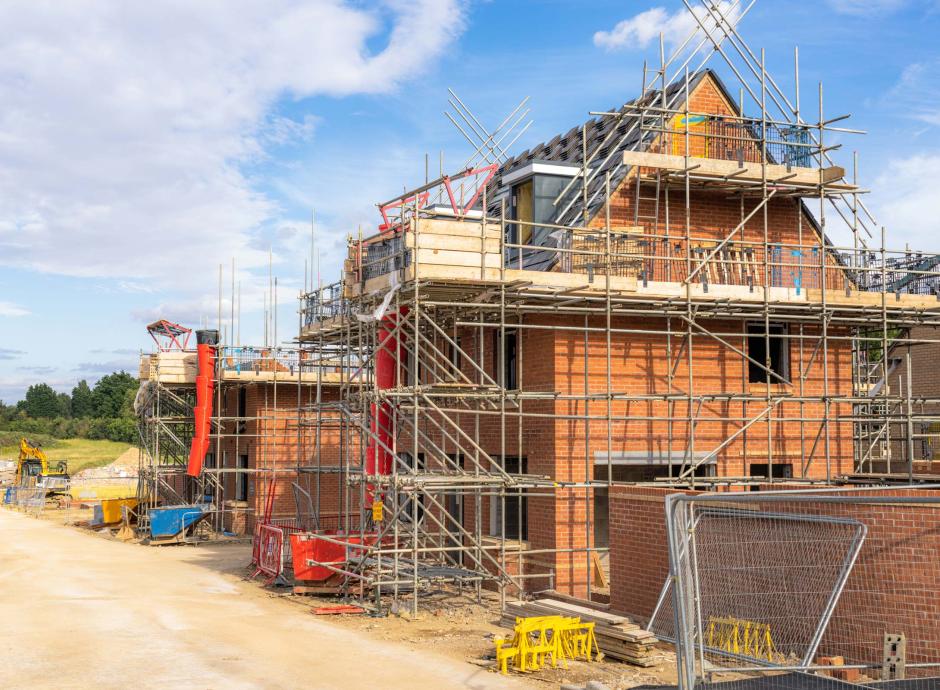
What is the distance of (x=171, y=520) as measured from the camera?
32219 mm

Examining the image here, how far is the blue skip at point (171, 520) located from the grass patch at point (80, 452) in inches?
1942

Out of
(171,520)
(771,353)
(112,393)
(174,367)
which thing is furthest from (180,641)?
(112,393)

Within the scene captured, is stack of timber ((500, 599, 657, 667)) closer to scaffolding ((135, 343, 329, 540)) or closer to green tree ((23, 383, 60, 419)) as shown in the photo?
scaffolding ((135, 343, 329, 540))

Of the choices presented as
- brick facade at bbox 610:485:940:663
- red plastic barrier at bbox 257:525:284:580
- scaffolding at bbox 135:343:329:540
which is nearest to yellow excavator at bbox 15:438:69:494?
scaffolding at bbox 135:343:329:540

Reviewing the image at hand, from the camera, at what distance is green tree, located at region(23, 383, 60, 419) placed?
15850 centimetres

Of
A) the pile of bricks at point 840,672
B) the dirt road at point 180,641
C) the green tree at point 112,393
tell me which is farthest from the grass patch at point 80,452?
the pile of bricks at point 840,672

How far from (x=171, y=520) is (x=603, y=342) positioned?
1745cm

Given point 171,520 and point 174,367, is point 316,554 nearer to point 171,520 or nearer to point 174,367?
point 171,520

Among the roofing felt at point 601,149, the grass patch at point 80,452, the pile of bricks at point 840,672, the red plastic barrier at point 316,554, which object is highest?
the roofing felt at point 601,149

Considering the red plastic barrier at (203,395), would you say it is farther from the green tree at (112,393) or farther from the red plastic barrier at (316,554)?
the green tree at (112,393)

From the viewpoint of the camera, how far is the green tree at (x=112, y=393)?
136 meters

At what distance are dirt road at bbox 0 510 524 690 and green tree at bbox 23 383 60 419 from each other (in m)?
Result: 144

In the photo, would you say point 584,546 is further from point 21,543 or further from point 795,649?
point 21,543

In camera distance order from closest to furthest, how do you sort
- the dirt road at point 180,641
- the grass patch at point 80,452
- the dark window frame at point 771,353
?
the dirt road at point 180,641 < the dark window frame at point 771,353 < the grass patch at point 80,452
